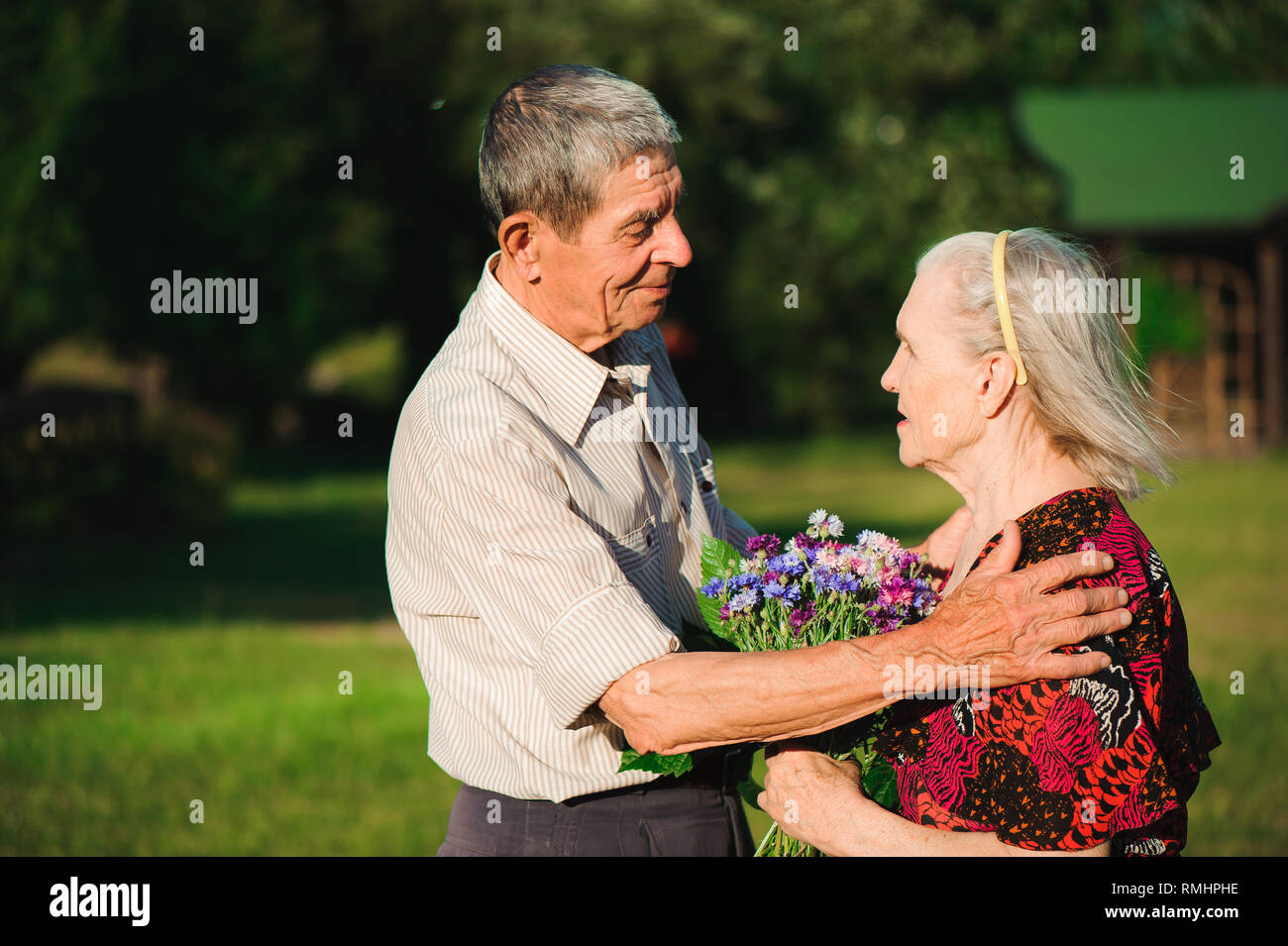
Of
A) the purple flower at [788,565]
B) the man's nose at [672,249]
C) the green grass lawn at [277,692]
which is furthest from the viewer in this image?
the green grass lawn at [277,692]

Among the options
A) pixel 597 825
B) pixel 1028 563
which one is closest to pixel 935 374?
pixel 1028 563

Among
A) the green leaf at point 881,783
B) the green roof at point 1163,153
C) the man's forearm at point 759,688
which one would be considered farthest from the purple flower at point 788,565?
the green roof at point 1163,153

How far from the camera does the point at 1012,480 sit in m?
2.75

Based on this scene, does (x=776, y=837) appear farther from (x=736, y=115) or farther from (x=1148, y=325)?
(x=736, y=115)

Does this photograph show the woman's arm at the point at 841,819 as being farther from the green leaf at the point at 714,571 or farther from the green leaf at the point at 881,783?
the green leaf at the point at 714,571

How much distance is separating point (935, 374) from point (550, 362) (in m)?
0.87

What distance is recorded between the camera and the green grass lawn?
682 cm

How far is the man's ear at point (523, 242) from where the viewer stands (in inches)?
115

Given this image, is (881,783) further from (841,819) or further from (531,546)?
(531,546)

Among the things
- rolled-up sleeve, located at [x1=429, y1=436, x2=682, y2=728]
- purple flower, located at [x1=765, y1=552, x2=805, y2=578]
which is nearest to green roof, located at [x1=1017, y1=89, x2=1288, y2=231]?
purple flower, located at [x1=765, y1=552, x2=805, y2=578]

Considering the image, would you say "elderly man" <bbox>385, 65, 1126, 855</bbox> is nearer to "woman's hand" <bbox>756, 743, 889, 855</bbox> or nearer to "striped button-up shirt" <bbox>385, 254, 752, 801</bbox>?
"striped button-up shirt" <bbox>385, 254, 752, 801</bbox>

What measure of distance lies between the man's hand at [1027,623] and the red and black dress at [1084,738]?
0.04 meters
